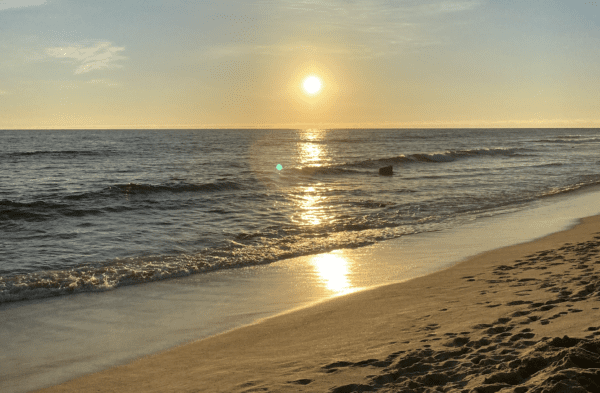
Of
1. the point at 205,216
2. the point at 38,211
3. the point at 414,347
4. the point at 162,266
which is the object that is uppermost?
the point at 38,211

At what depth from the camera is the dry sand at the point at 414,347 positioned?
3.85 m

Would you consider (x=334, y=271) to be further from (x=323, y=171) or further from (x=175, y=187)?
(x=323, y=171)

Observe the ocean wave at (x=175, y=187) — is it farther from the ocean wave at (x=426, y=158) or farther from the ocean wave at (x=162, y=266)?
the ocean wave at (x=426, y=158)

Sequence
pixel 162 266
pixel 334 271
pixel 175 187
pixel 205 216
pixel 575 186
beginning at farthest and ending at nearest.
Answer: pixel 575 186 < pixel 175 187 < pixel 205 216 < pixel 162 266 < pixel 334 271

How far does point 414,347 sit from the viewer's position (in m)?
4.69

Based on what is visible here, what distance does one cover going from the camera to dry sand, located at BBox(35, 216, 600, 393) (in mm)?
3846

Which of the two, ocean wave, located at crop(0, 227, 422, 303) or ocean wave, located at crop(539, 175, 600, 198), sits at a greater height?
ocean wave, located at crop(539, 175, 600, 198)

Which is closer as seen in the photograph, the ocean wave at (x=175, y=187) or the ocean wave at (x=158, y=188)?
the ocean wave at (x=158, y=188)

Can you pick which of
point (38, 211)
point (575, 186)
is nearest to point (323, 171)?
point (575, 186)

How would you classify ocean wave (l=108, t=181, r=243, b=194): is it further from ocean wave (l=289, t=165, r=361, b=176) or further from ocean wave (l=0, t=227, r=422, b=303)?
ocean wave (l=0, t=227, r=422, b=303)

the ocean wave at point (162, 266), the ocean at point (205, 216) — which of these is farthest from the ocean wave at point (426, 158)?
the ocean wave at point (162, 266)

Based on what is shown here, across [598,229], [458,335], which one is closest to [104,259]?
[458,335]

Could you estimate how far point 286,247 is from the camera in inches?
449

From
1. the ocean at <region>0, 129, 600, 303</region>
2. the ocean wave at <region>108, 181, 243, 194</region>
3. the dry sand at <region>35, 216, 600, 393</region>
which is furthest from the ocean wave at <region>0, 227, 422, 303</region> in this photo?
the ocean wave at <region>108, 181, 243, 194</region>
